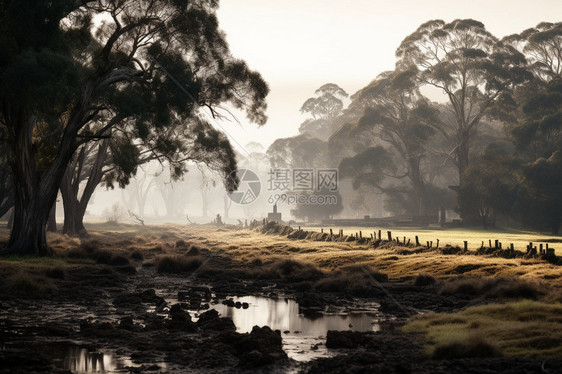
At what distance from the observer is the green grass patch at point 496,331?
1098 cm

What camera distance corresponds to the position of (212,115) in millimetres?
31875

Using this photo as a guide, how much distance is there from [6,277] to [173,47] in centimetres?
1531

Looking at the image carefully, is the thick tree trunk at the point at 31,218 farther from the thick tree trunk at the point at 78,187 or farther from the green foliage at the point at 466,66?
the green foliage at the point at 466,66

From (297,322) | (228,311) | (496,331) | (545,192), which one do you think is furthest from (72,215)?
(496,331)

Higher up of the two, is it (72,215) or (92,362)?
(72,215)

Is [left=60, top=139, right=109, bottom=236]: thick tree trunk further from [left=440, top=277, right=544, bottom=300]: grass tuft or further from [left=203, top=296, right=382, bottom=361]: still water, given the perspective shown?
[left=440, top=277, right=544, bottom=300]: grass tuft

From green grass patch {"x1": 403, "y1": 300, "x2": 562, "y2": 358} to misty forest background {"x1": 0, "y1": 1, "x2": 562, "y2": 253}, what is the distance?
15479mm

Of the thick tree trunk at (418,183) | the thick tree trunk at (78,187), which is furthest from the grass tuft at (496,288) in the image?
the thick tree trunk at (418,183)

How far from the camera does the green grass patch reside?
36.0ft

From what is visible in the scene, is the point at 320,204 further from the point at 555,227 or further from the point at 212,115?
the point at 212,115

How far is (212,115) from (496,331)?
21.7 metres

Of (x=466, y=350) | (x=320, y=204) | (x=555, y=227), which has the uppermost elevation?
(x=320, y=204)

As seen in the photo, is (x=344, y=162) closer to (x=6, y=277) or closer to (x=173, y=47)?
(x=173, y=47)

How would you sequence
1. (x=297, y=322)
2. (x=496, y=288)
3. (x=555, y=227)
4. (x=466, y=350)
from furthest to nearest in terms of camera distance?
(x=555, y=227) < (x=496, y=288) < (x=297, y=322) < (x=466, y=350)
